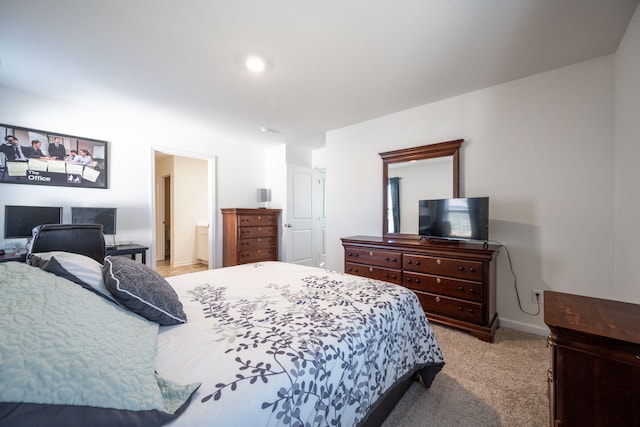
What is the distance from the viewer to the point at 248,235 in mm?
4277

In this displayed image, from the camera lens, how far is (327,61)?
85.7 inches

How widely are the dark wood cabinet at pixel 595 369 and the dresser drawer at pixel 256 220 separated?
388cm

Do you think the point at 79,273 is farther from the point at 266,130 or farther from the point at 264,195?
the point at 264,195

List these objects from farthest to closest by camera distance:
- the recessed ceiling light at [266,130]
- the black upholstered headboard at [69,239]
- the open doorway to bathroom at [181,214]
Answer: the open doorway to bathroom at [181,214] < the recessed ceiling light at [266,130] < the black upholstered headboard at [69,239]

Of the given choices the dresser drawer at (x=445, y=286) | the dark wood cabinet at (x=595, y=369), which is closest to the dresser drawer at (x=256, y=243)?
the dresser drawer at (x=445, y=286)

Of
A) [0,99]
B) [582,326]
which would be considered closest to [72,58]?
[0,99]

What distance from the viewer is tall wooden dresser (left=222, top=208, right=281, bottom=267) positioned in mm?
4145

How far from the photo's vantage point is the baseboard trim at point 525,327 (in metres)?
2.38

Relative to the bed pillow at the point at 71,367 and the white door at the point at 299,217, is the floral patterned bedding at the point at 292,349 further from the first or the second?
the white door at the point at 299,217

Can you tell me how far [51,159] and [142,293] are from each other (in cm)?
303

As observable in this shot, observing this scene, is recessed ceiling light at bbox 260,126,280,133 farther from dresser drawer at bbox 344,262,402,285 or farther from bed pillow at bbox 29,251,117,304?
bed pillow at bbox 29,251,117,304

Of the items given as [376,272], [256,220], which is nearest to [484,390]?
[376,272]

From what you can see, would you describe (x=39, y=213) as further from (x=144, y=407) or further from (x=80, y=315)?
(x=144, y=407)

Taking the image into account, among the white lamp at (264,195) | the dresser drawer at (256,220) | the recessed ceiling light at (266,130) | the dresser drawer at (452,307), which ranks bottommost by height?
the dresser drawer at (452,307)
